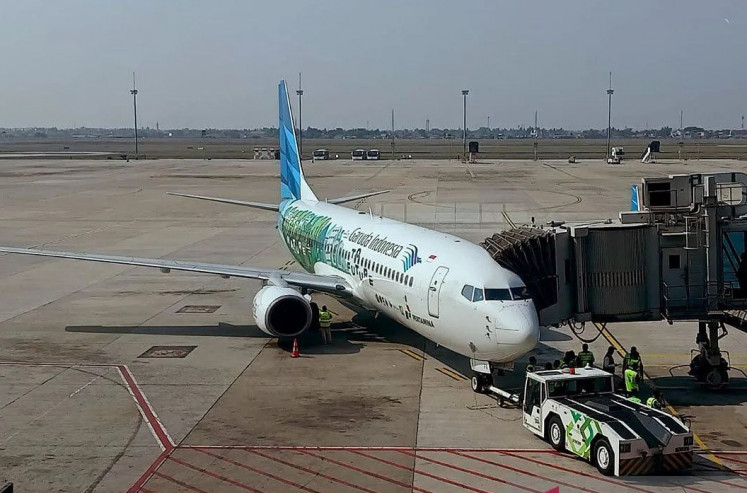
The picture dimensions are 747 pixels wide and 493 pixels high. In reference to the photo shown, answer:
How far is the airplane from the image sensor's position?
23.6m

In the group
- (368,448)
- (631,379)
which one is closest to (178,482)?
(368,448)

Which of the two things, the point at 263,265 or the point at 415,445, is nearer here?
the point at 415,445

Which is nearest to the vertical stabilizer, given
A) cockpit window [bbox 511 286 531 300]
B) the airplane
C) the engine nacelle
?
the airplane

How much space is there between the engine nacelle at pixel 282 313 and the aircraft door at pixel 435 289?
5701mm

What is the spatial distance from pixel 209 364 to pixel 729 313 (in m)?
15.8

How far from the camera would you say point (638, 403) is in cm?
2059

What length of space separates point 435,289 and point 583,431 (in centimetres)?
737

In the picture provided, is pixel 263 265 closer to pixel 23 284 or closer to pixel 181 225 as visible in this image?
pixel 23 284

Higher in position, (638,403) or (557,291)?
(557,291)

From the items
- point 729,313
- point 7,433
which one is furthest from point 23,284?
point 729,313

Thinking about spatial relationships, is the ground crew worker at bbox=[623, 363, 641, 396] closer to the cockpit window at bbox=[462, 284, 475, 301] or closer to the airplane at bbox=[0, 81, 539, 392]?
the airplane at bbox=[0, 81, 539, 392]

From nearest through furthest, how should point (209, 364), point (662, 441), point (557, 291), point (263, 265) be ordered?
point (662, 441)
point (557, 291)
point (209, 364)
point (263, 265)

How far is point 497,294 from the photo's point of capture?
23.8 meters

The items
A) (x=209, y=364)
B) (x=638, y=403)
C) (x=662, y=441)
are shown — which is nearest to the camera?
(x=662, y=441)
